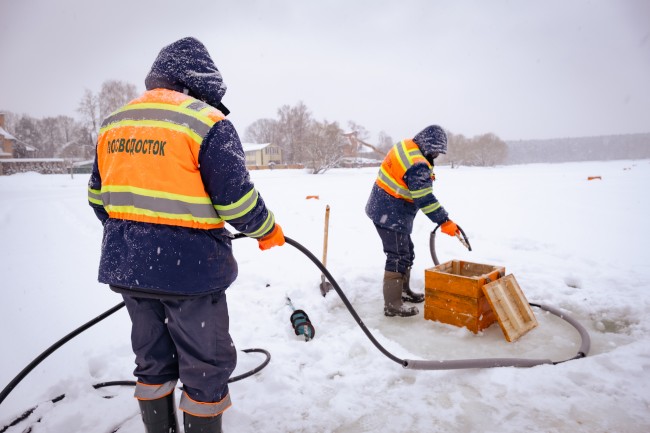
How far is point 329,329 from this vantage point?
3.58 m

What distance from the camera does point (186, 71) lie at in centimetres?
178

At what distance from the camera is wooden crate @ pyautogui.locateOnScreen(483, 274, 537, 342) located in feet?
10.9

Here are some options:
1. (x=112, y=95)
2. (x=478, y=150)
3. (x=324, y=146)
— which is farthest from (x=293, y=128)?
(x=478, y=150)

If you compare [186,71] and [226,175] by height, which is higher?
[186,71]

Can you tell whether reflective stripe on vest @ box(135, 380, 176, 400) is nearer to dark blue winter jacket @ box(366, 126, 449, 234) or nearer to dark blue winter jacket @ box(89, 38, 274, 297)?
dark blue winter jacket @ box(89, 38, 274, 297)

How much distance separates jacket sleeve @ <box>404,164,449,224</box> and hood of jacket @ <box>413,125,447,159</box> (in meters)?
0.29

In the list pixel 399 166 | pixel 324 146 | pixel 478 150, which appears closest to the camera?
pixel 399 166

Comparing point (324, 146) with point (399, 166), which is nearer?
point (399, 166)

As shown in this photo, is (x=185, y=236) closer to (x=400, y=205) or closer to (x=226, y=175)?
(x=226, y=175)

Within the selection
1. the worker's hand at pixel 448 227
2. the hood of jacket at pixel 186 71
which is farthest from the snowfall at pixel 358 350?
the hood of jacket at pixel 186 71

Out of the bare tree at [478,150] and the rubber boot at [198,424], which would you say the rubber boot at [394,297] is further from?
the bare tree at [478,150]

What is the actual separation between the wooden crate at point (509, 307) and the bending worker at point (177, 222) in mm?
2552

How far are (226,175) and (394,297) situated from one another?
9.06 ft

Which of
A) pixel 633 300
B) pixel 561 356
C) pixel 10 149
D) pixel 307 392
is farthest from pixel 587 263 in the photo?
pixel 10 149
